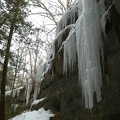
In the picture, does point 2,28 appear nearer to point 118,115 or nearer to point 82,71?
point 82,71

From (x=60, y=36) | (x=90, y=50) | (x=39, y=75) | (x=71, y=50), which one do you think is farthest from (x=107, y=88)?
(x=39, y=75)

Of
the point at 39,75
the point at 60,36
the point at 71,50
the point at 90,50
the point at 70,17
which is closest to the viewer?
the point at 90,50

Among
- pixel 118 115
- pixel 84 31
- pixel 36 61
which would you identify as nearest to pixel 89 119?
pixel 118 115

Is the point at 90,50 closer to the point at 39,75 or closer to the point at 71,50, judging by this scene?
the point at 71,50

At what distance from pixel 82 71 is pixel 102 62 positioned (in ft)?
1.61

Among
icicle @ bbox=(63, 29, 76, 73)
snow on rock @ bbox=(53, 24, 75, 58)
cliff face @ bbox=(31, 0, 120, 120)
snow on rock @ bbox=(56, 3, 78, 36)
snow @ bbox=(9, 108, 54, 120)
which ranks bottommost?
snow @ bbox=(9, 108, 54, 120)

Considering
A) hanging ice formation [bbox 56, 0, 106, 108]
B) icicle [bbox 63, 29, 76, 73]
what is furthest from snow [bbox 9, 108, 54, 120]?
hanging ice formation [bbox 56, 0, 106, 108]

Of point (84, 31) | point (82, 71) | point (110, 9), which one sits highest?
point (110, 9)

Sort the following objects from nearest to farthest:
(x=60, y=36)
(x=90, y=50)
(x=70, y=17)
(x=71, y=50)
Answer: (x=90, y=50), (x=71, y=50), (x=60, y=36), (x=70, y=17)

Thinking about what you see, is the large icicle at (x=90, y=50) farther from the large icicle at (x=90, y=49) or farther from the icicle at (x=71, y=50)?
the icicle at (x=71, y=50)

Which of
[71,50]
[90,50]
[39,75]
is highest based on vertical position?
[39,75]

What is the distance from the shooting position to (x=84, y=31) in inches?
153

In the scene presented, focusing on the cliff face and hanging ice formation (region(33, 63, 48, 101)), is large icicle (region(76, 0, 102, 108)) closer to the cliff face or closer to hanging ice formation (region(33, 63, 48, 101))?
the cliff face

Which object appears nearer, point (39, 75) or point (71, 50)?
point (71, 50)
